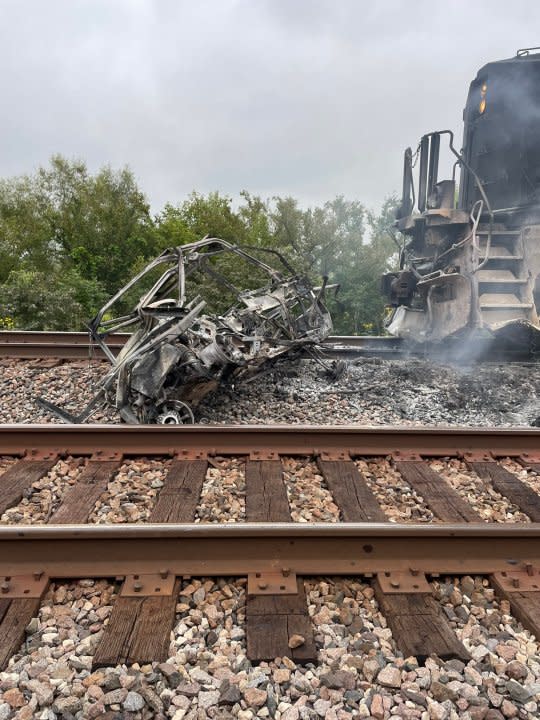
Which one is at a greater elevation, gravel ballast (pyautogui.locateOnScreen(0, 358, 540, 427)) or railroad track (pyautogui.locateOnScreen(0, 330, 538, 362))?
railroad track (pyautogui.locateOnScreen(0, 330, 538, 362))

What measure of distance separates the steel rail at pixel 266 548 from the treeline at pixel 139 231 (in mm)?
18559

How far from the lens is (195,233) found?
30.9 m

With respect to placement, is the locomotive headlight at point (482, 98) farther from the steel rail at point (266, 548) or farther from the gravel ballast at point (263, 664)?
the steel rail at point (266, 548)

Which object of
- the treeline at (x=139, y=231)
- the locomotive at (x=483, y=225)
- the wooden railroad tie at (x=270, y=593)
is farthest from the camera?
the treeline at (x=139, y=231)

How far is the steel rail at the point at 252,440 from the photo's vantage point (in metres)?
3.73

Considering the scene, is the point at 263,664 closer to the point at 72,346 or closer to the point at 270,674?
the point at 270,674

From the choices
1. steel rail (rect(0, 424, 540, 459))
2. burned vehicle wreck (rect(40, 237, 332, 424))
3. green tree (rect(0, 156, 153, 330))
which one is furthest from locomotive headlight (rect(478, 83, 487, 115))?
green tree (rect(0, 156, 153, 330))

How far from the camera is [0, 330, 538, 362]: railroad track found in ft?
22.9

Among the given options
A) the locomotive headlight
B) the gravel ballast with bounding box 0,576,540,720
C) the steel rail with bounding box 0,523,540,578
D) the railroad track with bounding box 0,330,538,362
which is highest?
the locomotive headlight

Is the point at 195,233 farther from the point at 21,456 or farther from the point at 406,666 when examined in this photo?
the point at 406,666

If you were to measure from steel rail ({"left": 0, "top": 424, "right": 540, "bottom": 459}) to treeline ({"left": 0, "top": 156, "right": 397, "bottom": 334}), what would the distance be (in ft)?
55.6

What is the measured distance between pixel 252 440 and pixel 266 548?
4.99 ft

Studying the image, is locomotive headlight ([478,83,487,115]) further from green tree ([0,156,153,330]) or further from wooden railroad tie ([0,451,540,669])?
green tree ([0,156,153,330])

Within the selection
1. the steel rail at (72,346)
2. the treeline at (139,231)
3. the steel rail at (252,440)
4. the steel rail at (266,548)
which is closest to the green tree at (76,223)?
the treeline at (139,231)
